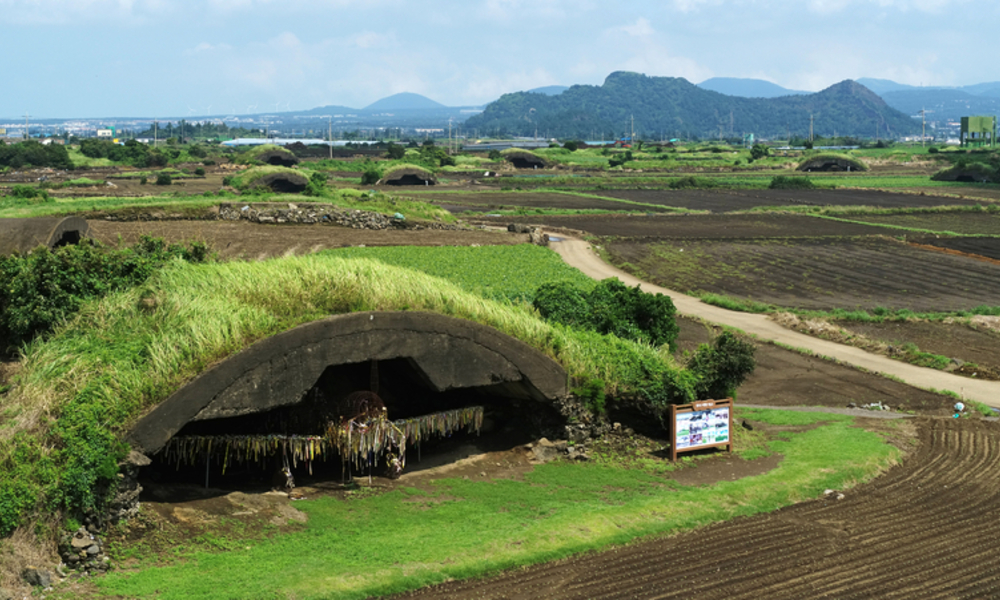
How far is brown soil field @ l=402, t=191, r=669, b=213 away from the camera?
103613 millimetres

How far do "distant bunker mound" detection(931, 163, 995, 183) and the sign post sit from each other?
133117 mm

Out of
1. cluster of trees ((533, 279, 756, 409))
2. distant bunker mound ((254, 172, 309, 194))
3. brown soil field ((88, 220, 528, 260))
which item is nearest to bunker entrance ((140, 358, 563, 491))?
cluster of trees ((533, 279, 756, 409))

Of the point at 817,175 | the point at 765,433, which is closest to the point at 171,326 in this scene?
the point at 765,433

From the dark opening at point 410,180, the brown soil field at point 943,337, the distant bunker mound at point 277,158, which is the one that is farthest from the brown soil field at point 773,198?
the brown soil field at point 943,337

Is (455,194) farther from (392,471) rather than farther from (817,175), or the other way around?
(392,471)

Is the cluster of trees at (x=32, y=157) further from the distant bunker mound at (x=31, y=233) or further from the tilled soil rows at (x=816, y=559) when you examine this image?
the tilled soil rows at (x=816, y=559)

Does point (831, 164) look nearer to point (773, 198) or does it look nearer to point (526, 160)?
point (526, 160)

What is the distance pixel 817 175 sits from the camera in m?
160

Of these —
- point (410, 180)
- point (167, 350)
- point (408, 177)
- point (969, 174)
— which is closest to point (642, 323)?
point (167, 350)

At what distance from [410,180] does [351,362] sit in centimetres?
11467

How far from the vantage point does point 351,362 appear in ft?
72.0

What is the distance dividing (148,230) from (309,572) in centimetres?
5053

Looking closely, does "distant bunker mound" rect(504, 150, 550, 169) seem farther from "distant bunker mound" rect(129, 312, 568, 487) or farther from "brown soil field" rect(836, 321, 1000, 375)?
"distant bunker mound" rect(129, 312, 568, 487)

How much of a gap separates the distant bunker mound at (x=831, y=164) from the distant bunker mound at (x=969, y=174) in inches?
978
